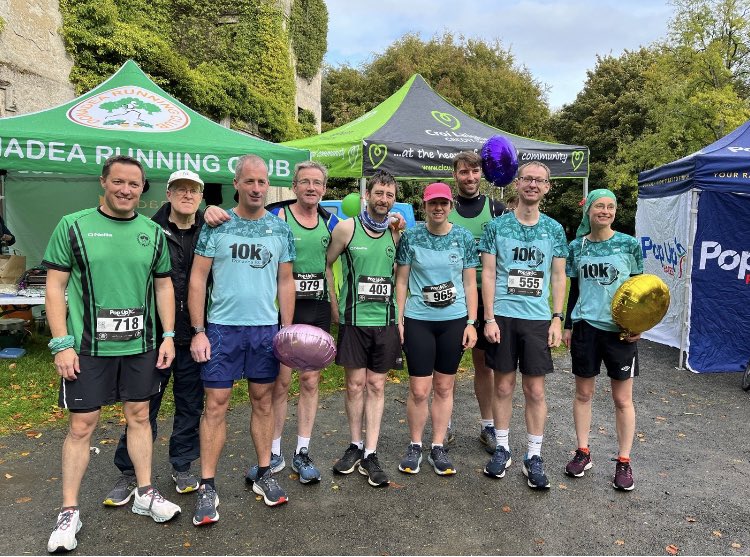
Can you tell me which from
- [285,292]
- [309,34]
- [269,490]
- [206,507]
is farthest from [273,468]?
[309,34]

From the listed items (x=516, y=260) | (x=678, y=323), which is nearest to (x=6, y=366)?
(x=516, y=260)

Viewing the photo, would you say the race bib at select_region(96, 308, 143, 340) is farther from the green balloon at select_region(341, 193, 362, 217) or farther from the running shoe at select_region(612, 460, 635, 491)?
the green balloon at select_region(341, 193, 362, 217)

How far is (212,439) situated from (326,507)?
0.76 m

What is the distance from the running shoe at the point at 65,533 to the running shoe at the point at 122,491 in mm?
325

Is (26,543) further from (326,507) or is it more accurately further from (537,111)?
Answer: (537,111)

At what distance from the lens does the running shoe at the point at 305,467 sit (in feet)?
11.0

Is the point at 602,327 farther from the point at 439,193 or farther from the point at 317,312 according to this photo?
the point at 317,312

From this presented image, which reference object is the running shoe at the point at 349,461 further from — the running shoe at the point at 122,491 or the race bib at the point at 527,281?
the race bib at the point at 527,281

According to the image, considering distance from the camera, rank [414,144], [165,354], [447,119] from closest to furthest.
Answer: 1. [165,354]
2. [414,144]
3. [447,119]

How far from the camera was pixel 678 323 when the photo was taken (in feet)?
22.9

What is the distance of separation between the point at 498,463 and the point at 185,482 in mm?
1988

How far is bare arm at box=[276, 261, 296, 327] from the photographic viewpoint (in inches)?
123

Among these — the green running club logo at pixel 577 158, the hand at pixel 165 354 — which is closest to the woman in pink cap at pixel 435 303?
the hand at pixel 165 354

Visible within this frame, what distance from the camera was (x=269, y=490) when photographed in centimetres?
307
